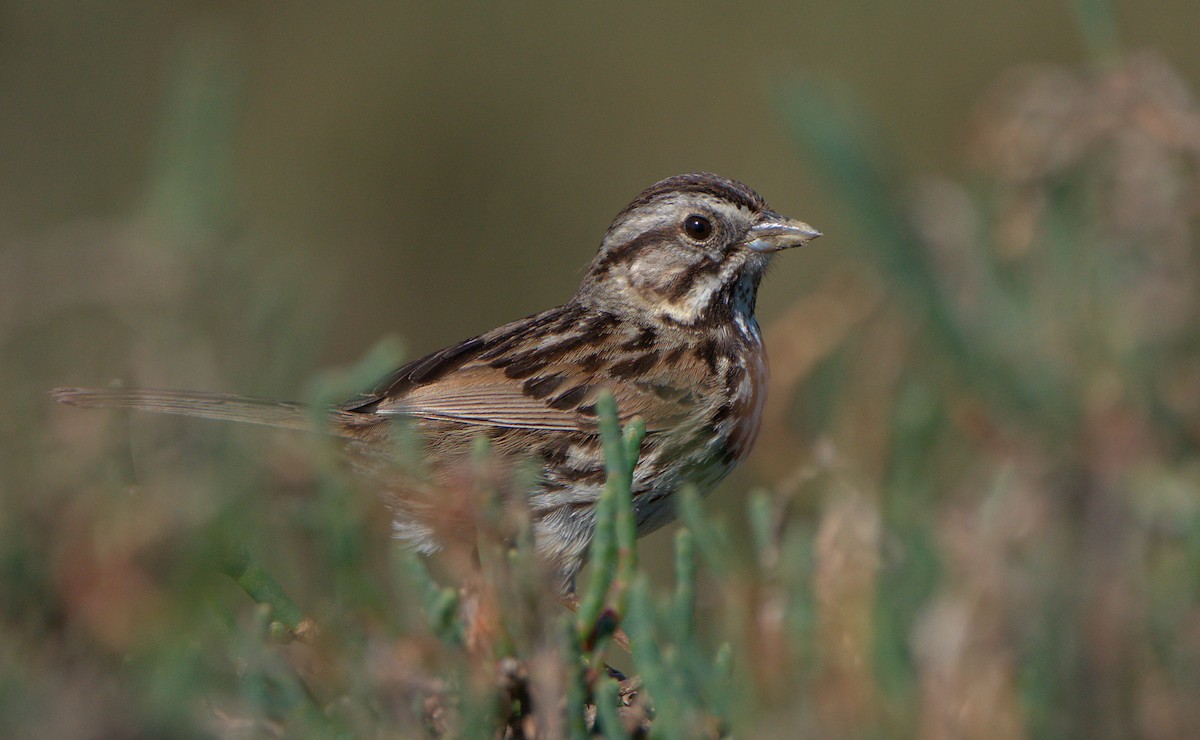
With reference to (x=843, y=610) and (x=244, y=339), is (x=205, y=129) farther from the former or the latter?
(x=843, y=610)

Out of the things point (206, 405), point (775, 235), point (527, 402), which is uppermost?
point (775, 235)

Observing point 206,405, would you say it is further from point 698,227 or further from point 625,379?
point 698,227

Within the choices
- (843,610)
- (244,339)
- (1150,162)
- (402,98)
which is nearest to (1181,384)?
(1150,162)

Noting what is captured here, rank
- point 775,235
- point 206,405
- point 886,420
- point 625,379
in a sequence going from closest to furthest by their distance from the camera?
point 886,420 → point 206,405 → point 625,379 → point 775,235

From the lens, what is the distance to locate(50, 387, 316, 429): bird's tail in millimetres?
2094

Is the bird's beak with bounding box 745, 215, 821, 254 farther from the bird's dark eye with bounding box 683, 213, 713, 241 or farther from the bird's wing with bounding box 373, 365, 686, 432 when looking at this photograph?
the bird's wing with bounding box 373, 365, 686, 432

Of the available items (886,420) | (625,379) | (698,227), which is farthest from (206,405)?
(698,227)

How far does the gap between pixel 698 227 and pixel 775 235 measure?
0.19 m

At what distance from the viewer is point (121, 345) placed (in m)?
3.00

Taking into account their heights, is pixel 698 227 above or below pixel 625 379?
above

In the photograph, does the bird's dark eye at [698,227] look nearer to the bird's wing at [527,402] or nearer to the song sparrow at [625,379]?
the song sparrow at [625,379]

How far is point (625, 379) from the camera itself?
3.32 meters

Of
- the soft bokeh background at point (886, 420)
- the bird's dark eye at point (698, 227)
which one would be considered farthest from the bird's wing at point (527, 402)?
the bird's dark eye at point (698, 227)

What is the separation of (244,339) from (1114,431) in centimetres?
166
